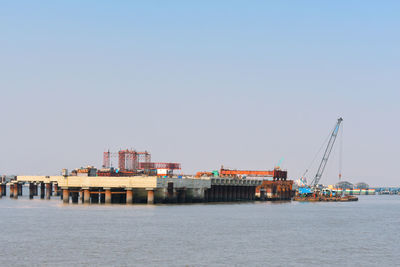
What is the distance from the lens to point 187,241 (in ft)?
234

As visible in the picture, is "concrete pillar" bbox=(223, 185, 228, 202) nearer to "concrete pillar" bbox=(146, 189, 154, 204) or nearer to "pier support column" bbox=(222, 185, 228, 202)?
"pier support column" bbox=(222, 185, 228, 202)

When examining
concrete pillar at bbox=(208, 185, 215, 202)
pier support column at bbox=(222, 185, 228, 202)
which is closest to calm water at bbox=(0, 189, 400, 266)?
concrete pillar at bbox=(208, 185, 215, 202)

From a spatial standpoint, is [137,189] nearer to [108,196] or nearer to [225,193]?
[108,196]

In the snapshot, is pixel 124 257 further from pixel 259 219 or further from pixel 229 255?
pixel 259 219

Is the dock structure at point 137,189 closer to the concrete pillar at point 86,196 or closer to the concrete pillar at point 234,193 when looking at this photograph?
the concrete pillar at point 86,196

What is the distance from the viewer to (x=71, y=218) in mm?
98438

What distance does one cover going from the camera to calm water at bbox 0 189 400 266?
192 feet

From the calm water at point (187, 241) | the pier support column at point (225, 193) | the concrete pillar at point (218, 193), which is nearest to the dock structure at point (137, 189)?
the concrete pillar at point (218, 193)

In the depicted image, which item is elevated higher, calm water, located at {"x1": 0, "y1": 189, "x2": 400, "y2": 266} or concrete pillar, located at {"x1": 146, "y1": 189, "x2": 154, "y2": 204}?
concrete pillar, located at {"x1": 146, "y1": 189, "x2": 154, "y2": 204}

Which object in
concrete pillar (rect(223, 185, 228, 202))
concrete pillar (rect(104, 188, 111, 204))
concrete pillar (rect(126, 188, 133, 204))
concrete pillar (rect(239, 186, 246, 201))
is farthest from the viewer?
concrete pillar (rect(239, 186, 246, 201))

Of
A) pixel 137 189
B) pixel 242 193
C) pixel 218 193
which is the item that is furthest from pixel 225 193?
pixel 137 189

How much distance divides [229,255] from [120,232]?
69.0 ft

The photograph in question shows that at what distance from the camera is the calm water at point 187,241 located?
58.6 metres

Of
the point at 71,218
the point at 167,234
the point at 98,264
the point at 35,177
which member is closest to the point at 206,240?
the point at 167,234
